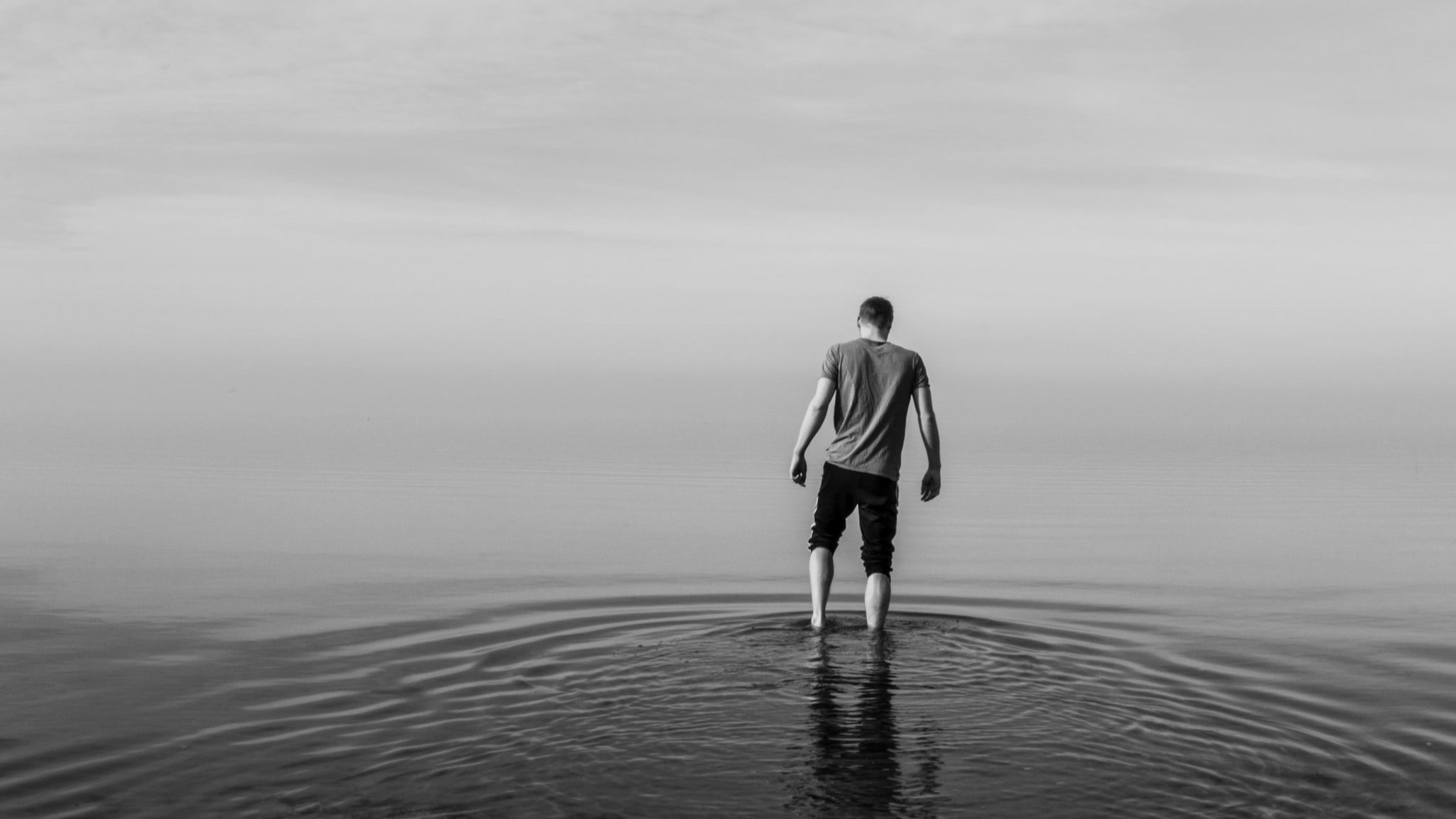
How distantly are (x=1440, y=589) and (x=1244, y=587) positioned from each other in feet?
5.71

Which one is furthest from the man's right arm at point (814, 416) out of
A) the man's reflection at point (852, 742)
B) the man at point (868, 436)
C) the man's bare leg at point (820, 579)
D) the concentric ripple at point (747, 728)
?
the man's reflection at point (852, 742)

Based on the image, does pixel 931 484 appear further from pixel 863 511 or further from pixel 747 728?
pixel 747 728

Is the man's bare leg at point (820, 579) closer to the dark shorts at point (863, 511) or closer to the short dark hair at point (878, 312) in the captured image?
the dark shorts at point (863, 511)

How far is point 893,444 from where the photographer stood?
9273 mm

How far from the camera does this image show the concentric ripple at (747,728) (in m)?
5.04

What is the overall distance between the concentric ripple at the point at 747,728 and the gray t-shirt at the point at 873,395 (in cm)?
124

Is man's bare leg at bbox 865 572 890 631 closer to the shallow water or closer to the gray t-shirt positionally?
the shallow water

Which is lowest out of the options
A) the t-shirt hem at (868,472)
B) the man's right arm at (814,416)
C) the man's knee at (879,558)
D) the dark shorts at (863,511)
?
the man's knee at (879,558)

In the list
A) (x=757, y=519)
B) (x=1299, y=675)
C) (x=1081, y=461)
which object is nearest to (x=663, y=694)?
(x=1299, y=675)

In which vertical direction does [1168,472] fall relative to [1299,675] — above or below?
above

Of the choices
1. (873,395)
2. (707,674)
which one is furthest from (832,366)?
(707,674)

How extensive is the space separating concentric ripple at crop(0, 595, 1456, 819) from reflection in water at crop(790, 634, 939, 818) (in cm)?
2

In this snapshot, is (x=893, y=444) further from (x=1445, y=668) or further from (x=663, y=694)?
(x=1445, y=668)

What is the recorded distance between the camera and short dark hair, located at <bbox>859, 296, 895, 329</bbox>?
9.36 metres
